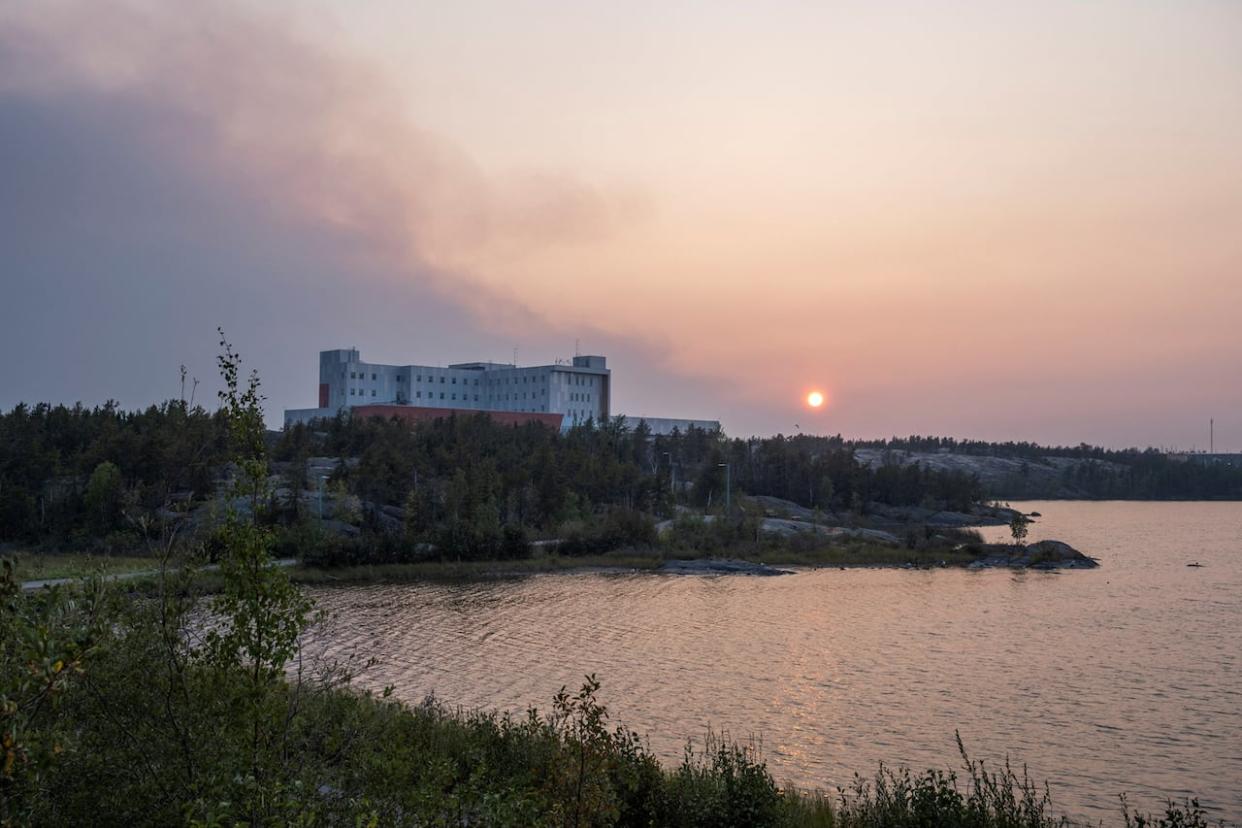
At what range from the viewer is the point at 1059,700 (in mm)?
32031

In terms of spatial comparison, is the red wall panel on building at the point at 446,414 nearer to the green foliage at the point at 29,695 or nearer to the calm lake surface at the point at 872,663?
the calm lake surface at the point at 872,663

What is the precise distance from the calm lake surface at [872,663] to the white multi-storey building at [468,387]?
8419 cm

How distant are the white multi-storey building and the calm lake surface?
8419cm

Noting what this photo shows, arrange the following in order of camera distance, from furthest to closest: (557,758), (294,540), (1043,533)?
(1043,533), (294,540), (557,758)

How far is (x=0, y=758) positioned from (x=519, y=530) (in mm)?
70406

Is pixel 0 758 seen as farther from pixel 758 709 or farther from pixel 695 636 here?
pixel 695 636

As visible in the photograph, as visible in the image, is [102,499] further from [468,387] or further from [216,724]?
[468,387]

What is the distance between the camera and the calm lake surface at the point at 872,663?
25719 millimetres

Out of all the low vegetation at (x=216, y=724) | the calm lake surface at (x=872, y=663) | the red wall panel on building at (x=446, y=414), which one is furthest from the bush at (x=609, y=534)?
the low vegetation at (x=216, y=724)

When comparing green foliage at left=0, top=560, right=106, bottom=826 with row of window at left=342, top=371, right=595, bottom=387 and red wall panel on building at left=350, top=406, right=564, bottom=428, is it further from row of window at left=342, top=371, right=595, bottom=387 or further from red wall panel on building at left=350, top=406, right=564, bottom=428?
row of window at left=342, top=371, right=595, bottom=387

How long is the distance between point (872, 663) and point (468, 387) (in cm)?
12377

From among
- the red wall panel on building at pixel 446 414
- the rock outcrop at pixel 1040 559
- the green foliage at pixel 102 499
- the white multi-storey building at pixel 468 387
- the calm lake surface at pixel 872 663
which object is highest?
the white multi-storey building at pixel 468 387

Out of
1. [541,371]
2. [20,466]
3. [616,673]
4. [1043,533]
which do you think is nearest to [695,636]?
[616,673]

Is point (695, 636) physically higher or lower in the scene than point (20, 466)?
lower
